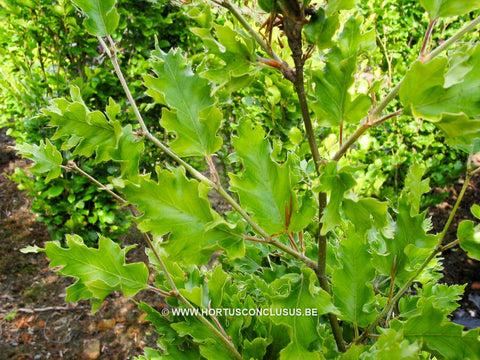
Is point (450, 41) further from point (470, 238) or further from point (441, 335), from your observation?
point (441, 335)

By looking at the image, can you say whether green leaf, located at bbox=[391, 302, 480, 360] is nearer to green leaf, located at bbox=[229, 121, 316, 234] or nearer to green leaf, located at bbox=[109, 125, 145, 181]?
green leaf, located at bbox=[229, 121, 316, 234]

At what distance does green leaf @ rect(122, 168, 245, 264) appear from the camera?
73 centimetres

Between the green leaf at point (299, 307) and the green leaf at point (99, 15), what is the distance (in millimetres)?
742

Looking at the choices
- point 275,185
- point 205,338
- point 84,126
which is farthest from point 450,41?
point 205,338

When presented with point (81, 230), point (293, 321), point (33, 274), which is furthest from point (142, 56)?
point (293, 321)

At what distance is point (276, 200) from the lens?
0.86m

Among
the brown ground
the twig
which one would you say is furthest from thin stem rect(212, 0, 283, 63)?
the twig

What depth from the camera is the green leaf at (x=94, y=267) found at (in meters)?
0.89

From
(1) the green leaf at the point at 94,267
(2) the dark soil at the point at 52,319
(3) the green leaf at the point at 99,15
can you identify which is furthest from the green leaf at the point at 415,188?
(2) the dark soil at the point at 52,319

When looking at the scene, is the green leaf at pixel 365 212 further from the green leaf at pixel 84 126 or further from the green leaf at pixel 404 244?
the green leaf at pixel 84 126

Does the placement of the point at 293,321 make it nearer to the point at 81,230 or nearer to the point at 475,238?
the point at 475,238

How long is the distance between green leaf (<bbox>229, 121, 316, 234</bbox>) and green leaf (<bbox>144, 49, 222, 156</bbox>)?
0.08m

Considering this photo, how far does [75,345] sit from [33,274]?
1.15m

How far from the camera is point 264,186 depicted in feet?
2.85
